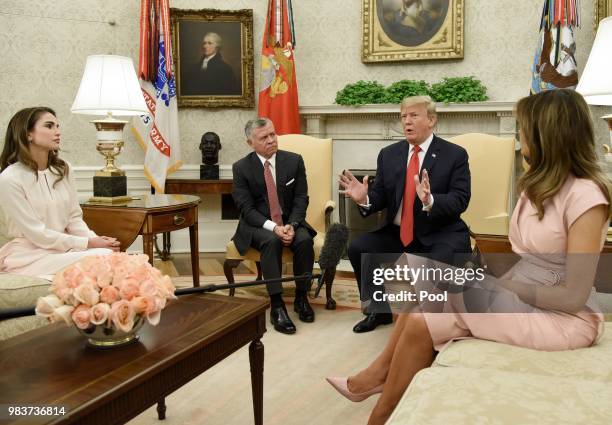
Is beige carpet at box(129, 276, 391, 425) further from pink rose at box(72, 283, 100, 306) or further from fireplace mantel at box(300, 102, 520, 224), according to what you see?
fireplace mantel at box(300, 102, 520, 224)

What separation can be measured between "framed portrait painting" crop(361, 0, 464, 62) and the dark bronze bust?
172cm

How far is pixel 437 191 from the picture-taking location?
12.3 feet

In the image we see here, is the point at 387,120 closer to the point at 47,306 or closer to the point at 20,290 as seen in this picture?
the point at 20,290

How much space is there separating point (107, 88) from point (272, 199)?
1340 mm

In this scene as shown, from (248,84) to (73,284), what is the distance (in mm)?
4785

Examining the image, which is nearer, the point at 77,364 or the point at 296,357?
the point at 77,364

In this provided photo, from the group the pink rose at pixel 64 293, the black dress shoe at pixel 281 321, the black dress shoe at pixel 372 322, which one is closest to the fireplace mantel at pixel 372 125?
the black dress shoe at pixel 372 322

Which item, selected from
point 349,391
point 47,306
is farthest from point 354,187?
point 47,306

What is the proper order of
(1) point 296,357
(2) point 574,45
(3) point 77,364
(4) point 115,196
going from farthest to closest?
(2) point 574,45 → (4) point 115,196 → (1) point 296,357 → (3) point 77,364

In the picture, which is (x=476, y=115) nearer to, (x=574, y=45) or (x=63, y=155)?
(x=574, y=45)

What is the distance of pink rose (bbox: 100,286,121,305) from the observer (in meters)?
1.61

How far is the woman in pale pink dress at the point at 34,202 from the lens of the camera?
10.0 feet

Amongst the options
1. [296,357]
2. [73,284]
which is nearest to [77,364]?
[73,284]

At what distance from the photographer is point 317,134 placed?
602 centimetres
